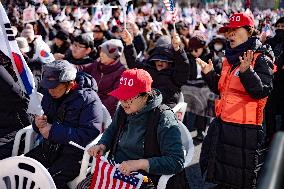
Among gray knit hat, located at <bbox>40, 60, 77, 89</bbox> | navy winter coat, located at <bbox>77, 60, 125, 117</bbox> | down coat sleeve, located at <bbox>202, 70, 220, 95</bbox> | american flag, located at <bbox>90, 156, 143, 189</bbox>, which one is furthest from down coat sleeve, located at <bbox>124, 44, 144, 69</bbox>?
american flag, located at <bbox>90, 156, 143, 189</bbox>

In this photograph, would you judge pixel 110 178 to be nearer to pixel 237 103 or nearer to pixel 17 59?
pixel 17 59

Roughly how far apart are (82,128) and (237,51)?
141 centimetres

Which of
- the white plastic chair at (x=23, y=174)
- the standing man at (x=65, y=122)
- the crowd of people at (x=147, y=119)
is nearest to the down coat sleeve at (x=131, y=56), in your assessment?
the crowd of people at (x=147, y=119)

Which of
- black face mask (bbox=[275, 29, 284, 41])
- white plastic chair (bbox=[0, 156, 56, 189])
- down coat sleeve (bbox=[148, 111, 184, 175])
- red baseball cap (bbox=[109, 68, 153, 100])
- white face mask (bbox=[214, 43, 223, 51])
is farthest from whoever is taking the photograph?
white face mask (bbox=[214, 43, 223, 51])

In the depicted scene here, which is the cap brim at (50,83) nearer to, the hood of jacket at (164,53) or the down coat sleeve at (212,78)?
the down coat sleeve at (212,78)

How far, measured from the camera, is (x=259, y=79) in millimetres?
2945

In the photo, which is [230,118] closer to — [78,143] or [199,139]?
[78,143]

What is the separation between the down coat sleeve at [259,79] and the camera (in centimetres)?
291

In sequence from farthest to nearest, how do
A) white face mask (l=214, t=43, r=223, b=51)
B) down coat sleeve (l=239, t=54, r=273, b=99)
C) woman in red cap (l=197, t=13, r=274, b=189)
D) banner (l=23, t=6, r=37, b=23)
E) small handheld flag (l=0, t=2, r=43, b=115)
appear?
banner (l=23, t=6, r=37, b=23) < white face mask (l=214, t=43, r=223, b=51) < woman in red cap (l=197, t=13, r=274, b=189) < down coat sleeve (l=239, t=54, r=273, b=99) < small handheld flag (l=0, t=2, r=43, b=115)

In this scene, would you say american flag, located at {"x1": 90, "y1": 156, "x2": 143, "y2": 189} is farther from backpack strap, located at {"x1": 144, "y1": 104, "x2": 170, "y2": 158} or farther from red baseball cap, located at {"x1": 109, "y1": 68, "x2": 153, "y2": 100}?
red baseball cap, located at {"x1": 109, "y1": 68, "x2": 153, "y2": 100}

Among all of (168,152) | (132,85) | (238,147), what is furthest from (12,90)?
(238,147)

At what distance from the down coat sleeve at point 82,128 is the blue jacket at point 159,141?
0.43 meters

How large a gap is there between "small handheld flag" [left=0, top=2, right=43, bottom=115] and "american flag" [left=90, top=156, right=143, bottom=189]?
745 millimetres

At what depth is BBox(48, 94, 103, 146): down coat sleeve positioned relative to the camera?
2939 millimetres
